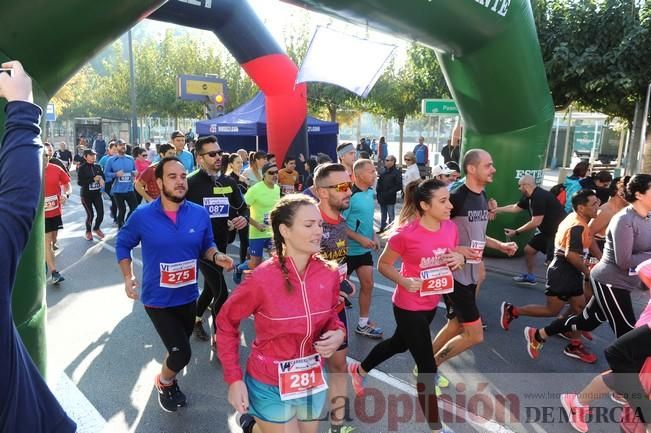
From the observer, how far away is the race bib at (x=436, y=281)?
3357 mm

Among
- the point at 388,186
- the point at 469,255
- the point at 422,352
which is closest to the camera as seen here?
the point at 422,352

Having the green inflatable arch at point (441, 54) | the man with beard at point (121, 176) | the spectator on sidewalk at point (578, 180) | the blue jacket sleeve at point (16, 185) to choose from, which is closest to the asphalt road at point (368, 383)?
the green inflatable arch at point (441, 54)

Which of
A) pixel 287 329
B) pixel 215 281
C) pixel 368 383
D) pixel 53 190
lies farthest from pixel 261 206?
pixel 287 329

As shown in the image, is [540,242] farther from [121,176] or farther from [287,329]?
[121,176]

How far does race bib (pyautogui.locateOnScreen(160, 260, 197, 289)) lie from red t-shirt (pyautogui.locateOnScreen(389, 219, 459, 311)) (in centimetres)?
149

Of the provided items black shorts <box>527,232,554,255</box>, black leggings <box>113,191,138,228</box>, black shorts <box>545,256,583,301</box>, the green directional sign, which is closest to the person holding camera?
black shorts <box>545,256,583,301</box>

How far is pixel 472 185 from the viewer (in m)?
4.39

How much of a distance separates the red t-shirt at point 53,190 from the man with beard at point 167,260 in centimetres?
420

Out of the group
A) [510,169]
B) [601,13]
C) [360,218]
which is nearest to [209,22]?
[510,169]

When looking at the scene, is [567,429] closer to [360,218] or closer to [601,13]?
[360,218]

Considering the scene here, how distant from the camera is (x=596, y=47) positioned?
419 inches

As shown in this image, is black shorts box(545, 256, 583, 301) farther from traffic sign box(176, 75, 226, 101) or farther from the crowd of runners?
traffic sign box(176, 75, 226, 101)

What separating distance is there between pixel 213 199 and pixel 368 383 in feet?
7.86

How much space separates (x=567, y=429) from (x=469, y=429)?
2.35ft
